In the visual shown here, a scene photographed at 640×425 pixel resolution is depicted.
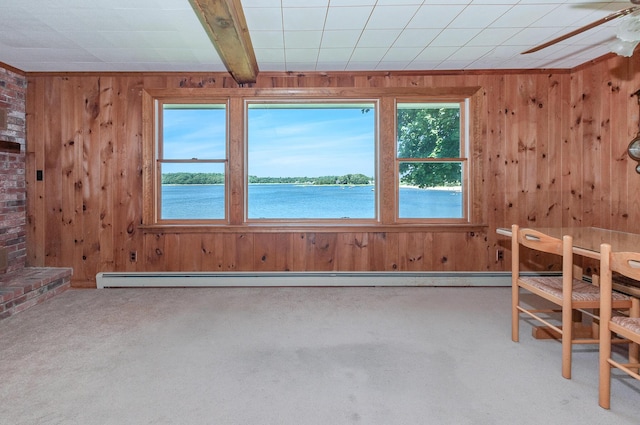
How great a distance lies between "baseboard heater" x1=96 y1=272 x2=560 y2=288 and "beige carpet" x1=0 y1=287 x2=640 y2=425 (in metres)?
0.58

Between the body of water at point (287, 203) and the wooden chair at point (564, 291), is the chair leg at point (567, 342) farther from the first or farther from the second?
the body of water at point (287, 203)

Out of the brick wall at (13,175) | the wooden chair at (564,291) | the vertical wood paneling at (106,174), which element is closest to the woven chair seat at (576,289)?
the wooden chair at (564,291)

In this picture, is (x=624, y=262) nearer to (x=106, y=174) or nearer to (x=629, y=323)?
(x=629, y=323)

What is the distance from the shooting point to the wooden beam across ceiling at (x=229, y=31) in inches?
90.8

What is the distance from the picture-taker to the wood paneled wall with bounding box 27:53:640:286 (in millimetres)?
3957

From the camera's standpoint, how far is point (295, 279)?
400 centimetres

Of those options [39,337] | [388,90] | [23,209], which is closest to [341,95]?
[388,90]

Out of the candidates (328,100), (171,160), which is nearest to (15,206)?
(171,160)

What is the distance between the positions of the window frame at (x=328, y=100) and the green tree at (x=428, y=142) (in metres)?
0.14

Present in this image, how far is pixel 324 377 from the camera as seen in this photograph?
6.73ft

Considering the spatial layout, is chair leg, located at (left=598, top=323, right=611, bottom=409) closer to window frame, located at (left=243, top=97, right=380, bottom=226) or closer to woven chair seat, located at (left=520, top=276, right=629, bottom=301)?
woven chair seat, located at (left=520, top=276, right=629, bottom=301)

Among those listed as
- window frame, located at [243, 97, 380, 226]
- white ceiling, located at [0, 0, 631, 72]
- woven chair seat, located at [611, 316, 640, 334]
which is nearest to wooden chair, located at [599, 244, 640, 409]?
woven chair seat, located at [611, 316, 640, 334]

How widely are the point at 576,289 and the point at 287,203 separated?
115 inches

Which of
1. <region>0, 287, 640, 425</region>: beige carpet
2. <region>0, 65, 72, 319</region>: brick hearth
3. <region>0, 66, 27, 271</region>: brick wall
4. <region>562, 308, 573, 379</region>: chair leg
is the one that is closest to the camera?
<region>0, 287, 640, 425</region>: beige carpet
